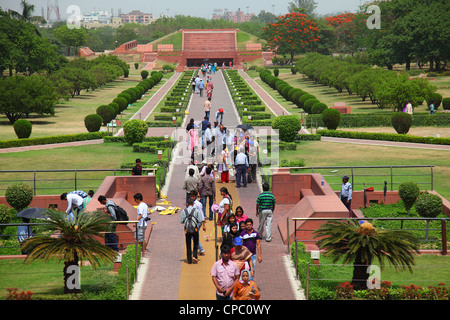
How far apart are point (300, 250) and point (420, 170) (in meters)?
11.9

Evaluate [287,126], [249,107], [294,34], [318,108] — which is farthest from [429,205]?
[294,34]

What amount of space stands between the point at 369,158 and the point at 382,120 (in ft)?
38.4

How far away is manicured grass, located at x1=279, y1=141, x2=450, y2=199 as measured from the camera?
23.4 metres

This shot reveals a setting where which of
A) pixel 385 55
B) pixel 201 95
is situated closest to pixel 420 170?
pixel 201 95

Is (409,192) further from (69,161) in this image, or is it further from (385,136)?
(69,161)

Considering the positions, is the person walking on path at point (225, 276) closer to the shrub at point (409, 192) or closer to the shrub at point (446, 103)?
the shrub at point (409, 192)

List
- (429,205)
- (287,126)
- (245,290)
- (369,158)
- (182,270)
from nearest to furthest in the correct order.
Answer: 1. (245,290)
2. (182,270)
3. (429,205)
4. (369,158)
5. (287,126)

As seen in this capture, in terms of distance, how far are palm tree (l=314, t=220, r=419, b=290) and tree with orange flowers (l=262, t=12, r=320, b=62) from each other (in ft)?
242

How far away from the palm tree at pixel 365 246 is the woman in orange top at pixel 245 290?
2.29 m

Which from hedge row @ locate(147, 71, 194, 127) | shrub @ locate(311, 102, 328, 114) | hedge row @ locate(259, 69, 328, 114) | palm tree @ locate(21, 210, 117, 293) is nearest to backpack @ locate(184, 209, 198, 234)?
palm tree @ locate(21, 210, 117, 293)

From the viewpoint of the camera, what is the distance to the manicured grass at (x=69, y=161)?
2338 cm

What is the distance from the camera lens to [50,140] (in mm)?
32344

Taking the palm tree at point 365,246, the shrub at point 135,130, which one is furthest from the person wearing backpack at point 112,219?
the shrub at point 135,130

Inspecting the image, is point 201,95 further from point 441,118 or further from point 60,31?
point 60,31
